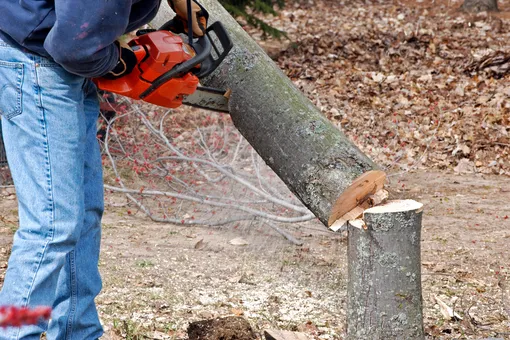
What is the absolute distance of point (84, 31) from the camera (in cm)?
197

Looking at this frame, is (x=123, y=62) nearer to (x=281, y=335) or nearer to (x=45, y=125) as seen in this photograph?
(x=45, y=125)

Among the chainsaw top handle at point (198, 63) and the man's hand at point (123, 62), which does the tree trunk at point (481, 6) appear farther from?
the man's hand at point (123, 62)

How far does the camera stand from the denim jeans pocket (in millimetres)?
2156

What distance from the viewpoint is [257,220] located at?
4457mm

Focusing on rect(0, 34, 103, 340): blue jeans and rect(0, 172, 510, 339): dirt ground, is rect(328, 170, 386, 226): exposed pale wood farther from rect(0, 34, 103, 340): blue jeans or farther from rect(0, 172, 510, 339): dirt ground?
rect(0, 34, 103, 340): blue jeans

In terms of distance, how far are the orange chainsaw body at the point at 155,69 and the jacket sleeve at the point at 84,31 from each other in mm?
232

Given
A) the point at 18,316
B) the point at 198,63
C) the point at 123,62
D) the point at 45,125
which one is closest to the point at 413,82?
the point at 198,63

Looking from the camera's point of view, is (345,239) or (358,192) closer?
(358,192)

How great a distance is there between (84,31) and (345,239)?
2.70 metres

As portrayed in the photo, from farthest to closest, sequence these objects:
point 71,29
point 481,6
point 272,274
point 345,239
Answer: point 481,6
point 345,239
point 272,274
point 71,29

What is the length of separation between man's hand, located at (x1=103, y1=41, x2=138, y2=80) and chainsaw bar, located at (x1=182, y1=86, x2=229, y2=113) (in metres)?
0.48

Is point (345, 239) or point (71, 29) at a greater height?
point (71, 29)

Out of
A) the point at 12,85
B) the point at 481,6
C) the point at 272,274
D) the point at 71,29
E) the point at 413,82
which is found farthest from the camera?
the point at 481,6

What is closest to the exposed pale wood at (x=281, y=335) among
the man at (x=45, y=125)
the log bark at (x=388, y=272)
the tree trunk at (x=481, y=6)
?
the log bark at (x=388, y=272)
